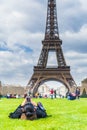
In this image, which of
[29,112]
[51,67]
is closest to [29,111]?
[29,112]

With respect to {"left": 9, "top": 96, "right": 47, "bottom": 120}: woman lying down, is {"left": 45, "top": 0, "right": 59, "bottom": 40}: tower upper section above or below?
above

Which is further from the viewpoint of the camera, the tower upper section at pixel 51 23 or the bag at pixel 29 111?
the tower upper section at pixel 51 23

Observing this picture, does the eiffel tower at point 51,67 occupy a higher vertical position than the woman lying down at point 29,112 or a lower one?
higher

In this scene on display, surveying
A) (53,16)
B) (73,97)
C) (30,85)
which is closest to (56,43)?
(53,16)

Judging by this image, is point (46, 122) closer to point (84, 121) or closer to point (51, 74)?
point (84, 121)

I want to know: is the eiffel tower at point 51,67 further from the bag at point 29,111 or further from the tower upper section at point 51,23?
the bag at point 29,111

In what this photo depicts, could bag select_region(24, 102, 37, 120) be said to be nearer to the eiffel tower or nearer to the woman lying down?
the woman lying down

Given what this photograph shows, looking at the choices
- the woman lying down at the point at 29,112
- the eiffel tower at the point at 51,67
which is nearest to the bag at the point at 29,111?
the woman lying down at the point at 29,112

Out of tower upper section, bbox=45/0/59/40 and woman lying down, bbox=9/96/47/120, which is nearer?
woman lying down, bbox=9/96/47/120

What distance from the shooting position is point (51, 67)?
101875 millimetres

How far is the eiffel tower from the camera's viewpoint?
317 ft

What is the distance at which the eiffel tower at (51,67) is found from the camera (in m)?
96.6

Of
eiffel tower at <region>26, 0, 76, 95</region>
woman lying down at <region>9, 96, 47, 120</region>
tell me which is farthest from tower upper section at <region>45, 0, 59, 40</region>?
woman lying down at <region>9, 96, 47, 120</region>

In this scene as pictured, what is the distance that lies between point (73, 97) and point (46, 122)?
28.3m
